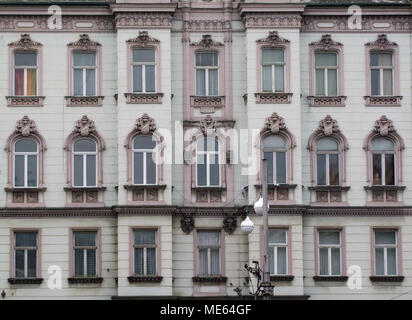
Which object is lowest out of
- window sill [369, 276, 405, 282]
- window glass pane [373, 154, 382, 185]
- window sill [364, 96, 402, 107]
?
window sill [369, 276, 405, 282]

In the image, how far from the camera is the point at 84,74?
3912cm

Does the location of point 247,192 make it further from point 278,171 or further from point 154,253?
point 154,253

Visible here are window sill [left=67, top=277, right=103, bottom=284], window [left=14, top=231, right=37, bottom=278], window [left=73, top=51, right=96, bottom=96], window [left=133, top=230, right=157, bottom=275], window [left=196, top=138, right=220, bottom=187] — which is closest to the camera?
window [left=133, top=230, right=157, bottom=275]

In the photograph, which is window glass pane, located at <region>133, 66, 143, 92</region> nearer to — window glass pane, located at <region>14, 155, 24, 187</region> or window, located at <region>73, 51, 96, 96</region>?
window, located at <region>73, 51, 96, 96</region>

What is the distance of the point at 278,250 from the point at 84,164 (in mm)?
7850

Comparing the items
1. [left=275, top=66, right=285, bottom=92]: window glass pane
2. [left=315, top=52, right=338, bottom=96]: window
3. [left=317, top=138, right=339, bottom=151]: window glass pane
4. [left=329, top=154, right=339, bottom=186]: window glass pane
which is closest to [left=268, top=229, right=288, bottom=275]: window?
[left=329, top=154, right=339, bottom=186]: window glass pane

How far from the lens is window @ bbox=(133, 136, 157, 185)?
38.4 metres

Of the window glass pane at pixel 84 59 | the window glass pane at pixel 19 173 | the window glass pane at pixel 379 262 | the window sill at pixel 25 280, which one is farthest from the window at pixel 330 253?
the window glass pane at pixel 19 173

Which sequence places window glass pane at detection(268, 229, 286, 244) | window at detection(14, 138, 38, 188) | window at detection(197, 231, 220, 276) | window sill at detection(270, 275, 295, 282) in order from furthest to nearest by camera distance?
window at detection(14, 138, 38, 188) → window at detection(197, 231, 220, 276) → window glass pane at detection(268, 229, 286, 244) → window sill at detection(270, 275, 295, 282)

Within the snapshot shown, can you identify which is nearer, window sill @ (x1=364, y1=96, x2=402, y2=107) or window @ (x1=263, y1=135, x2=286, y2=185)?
window @ (x1=263, y1=135, x2=286, y2=185)

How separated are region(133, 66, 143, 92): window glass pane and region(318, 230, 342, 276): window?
861 centimetres

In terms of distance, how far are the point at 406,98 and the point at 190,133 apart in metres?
8.24

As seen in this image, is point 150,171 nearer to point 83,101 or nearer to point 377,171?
point 83,101
